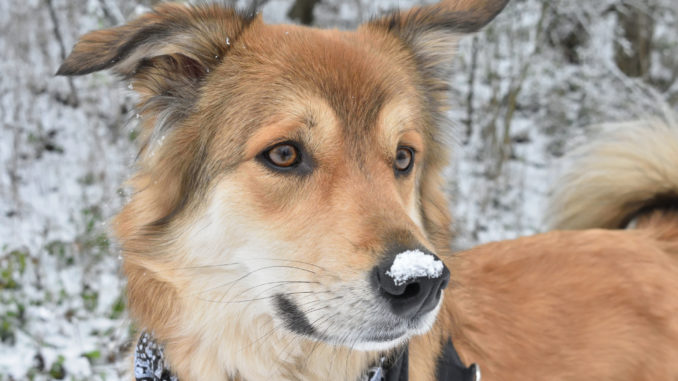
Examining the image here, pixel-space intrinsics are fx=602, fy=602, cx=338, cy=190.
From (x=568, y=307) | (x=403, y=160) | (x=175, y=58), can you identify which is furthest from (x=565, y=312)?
(x=175, y=58)

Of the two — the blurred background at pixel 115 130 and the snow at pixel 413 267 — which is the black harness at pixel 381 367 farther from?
the blurred background at pixel 115 130

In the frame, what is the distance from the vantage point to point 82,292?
14.2 ft

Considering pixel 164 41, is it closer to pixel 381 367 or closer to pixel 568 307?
pixel 381 367

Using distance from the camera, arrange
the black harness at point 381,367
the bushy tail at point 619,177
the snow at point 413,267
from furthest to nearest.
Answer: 1. the bushy tail at point 619,177
2. the black harness at point 381,367
3. the snow at point 413,267

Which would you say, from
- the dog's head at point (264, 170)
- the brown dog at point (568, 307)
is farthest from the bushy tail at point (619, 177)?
the dog's head at point (264, 170)

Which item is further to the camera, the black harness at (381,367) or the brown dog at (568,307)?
the brown dog at (568,307)

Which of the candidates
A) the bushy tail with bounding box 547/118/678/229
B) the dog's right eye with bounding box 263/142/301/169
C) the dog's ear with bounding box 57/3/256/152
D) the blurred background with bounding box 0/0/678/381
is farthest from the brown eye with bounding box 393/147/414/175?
the blurred background with bounding box 0/0/678/381

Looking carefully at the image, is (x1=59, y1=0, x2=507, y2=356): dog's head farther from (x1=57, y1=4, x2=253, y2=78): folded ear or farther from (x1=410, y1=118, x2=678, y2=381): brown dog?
(x1=410, y1=118, x2=678, y2=381): brown dog

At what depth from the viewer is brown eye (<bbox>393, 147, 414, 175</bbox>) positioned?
2072mm

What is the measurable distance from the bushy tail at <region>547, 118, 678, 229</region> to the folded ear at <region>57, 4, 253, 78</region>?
6.31 feet

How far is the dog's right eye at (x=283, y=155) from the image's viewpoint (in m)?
1.87

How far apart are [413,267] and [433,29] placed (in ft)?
3.65

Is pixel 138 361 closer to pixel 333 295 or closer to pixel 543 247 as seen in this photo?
pixel 333 295

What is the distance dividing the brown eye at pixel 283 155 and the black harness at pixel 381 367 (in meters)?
0.70
